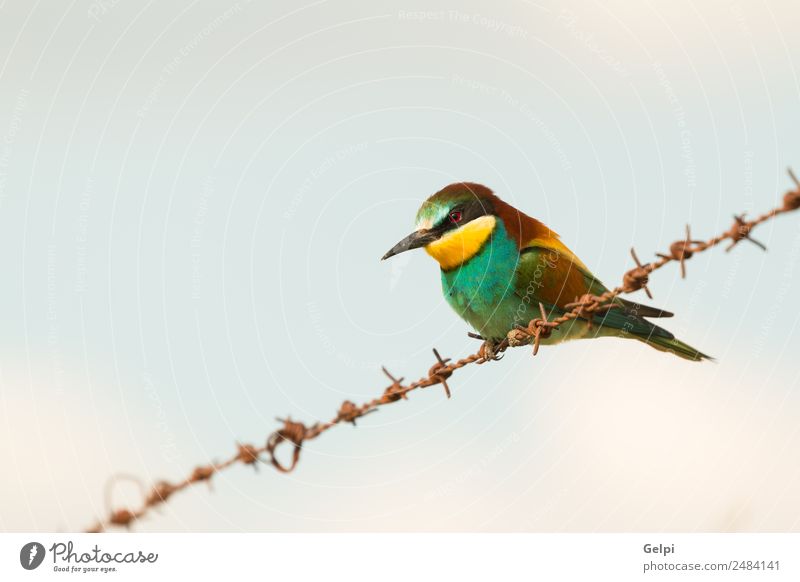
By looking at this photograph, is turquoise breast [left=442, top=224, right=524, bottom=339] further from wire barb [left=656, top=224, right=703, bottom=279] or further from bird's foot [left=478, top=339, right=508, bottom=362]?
wire barb [left=656, top=224, right=703, bottom=279]

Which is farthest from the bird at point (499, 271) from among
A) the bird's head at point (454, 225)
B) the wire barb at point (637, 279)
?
the wire barb at point (637, 279)

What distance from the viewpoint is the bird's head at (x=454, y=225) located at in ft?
16.3

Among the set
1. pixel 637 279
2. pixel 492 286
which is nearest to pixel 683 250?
pixel 637 279

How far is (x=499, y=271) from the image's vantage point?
16.2 ft

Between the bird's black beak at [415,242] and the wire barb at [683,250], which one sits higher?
the bird's black beak at [415,242]

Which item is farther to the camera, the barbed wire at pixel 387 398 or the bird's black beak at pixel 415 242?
the bird's black beak at pixel 415 242

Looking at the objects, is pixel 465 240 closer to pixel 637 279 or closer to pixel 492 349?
pixel 492 349

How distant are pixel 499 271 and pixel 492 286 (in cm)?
10

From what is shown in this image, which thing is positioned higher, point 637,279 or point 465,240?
point 465,240

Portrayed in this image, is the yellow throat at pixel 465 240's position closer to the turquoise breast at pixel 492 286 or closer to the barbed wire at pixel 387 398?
the turquoise breast at pixel 492 286

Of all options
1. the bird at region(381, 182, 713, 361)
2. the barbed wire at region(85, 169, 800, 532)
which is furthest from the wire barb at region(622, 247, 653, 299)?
the bird at region(381, 182, 713, 361)

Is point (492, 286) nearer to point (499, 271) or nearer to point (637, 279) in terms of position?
point (499, 271)

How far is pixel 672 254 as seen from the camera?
3.14 metres

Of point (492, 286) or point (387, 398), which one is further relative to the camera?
point (492, 286)
